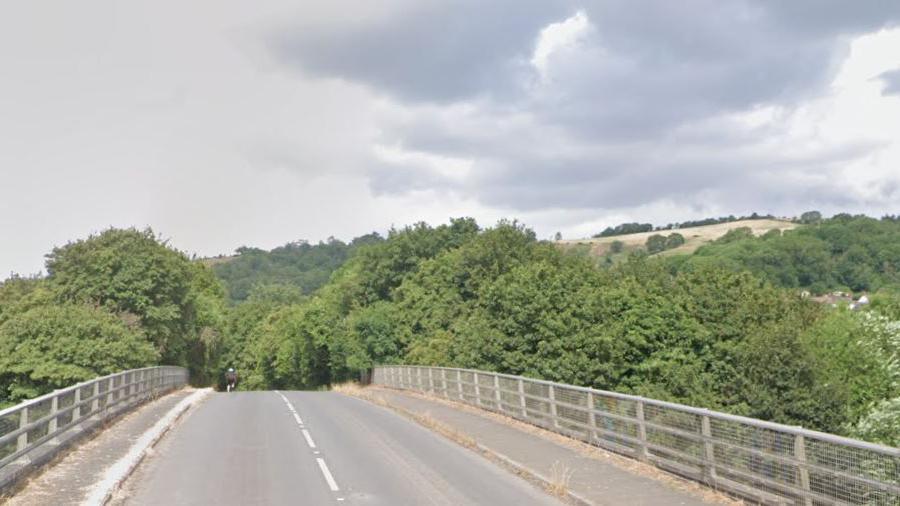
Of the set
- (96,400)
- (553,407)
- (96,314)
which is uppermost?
(96,314)

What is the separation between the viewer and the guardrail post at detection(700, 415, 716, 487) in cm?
1156

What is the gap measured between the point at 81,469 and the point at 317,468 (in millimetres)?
3946

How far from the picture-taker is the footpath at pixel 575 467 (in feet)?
37.5

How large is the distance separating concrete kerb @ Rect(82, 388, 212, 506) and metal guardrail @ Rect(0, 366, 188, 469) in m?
1.29

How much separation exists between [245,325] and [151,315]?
72808 millimetres

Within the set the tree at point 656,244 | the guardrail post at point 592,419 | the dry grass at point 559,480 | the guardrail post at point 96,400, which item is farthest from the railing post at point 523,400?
the tree at point 656,244

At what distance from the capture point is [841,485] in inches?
344

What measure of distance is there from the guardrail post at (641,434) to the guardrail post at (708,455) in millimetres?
2141

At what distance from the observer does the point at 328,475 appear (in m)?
13.6

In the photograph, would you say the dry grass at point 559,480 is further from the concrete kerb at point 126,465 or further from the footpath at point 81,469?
the footpath at point 81,469

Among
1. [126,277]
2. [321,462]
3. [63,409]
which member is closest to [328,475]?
[321,462]

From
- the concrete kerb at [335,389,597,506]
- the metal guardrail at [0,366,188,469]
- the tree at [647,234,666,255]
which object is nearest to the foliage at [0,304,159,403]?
the metal guardrail at [0,366,188,469]

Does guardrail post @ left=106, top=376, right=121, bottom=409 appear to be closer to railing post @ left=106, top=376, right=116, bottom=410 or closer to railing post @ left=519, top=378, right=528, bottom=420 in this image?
railing post @ left=106, top=376, right=116, bottom=410

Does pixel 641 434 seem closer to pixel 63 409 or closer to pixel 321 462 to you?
pixel 321 462
